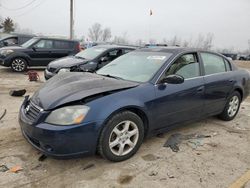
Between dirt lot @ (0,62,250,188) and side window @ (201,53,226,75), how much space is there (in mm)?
1194

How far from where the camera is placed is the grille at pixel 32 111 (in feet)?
11.3

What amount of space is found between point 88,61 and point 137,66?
187 inches

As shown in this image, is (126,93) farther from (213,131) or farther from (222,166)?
(213,131)

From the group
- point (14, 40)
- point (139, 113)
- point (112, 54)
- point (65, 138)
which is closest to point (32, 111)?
point (65, 138)

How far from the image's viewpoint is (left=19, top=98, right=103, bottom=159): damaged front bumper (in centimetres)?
321

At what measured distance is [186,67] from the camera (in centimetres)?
469

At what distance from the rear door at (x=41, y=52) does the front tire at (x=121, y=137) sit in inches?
362

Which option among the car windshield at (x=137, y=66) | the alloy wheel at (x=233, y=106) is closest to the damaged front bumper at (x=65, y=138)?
the car windshield at (x=137, y=66)

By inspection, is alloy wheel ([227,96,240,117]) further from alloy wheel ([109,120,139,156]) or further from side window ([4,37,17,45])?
side window ([4,37,17,45])

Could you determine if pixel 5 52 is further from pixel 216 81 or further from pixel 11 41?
pixel 216 81

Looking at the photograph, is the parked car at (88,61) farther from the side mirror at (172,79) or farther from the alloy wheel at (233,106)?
the side mirror at (172,79)

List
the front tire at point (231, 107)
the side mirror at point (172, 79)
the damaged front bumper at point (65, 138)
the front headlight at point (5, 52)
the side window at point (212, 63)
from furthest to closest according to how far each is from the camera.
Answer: the front headlight at point (5, 52) < the front tire at point (231, 107) < the side window at point (212, 63) < the side mirror at point (172, 79) < the damaged front bumper at point (65, 138)

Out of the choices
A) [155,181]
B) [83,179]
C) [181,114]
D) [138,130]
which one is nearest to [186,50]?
[181,114]

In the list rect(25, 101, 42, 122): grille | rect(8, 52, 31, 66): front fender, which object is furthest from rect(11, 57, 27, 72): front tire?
rect(25, 101, 42, 122): grille
